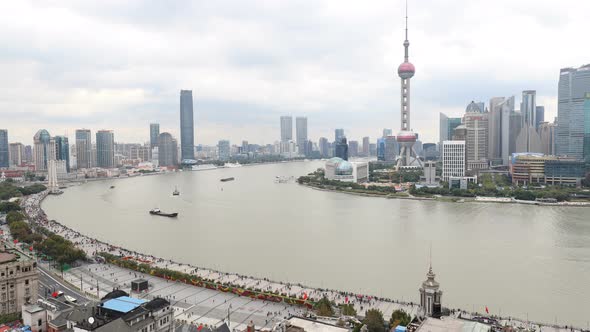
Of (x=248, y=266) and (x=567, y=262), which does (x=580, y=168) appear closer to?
(x=567, y=262)

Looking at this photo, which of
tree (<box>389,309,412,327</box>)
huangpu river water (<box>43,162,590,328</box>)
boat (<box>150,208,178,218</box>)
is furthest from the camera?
boat (<box>150,208,178,218</box>)

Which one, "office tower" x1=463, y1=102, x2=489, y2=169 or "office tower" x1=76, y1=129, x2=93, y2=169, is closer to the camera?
"office tower" x1=463, y1=102, x2=489, y2=169

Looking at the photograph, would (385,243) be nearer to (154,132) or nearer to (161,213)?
(161,213)

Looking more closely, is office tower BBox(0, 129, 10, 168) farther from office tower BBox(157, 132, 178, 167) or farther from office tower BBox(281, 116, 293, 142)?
office tower BBox(281, 116, 293, 142)

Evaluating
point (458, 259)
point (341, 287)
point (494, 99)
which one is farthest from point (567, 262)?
point (494, 99)

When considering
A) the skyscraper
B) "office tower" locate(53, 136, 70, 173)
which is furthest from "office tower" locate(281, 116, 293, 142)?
"office tower" locate(53, 136, 70, 173)

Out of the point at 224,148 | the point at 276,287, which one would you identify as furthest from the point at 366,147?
the point at 276,287
